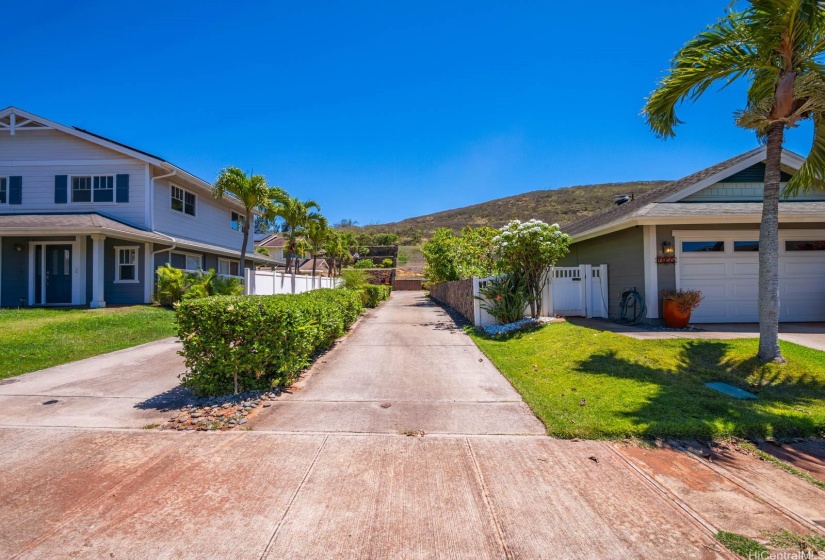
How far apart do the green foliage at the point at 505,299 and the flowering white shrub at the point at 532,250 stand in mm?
219

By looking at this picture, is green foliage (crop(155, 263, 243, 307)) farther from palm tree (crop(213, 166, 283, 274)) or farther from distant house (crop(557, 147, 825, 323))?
distant house (crop(557, 147, 825, 323))

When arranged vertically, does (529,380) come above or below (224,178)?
below

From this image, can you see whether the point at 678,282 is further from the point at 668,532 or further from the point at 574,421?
the point at 668,532

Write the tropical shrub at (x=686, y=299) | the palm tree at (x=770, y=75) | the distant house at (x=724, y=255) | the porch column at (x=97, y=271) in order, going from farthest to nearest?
the porch column at (x=97, y=271)
the distant house at (x=724, y=255)
the tropical shrub at (x=686, y=299)
the palm tree at (x=770, y=75)

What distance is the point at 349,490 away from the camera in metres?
3.02

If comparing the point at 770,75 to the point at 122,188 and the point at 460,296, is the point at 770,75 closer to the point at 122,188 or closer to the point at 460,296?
the point at 460,296

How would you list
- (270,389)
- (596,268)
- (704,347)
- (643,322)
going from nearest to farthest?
(270,389), (704,347), (643,322), (596,268)

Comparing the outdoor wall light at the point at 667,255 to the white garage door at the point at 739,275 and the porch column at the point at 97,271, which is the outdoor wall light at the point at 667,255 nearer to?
Answer: the white garage door at the point at 739,275

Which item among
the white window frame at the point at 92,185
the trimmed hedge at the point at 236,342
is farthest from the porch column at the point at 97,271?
the trimmed hedge at the point at 236,342

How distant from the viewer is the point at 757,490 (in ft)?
9.98

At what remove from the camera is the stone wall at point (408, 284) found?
135 ft

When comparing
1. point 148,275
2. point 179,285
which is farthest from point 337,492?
point 148,275

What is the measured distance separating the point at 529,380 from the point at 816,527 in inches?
139

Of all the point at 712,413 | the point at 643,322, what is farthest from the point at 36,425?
the point at 643,322
